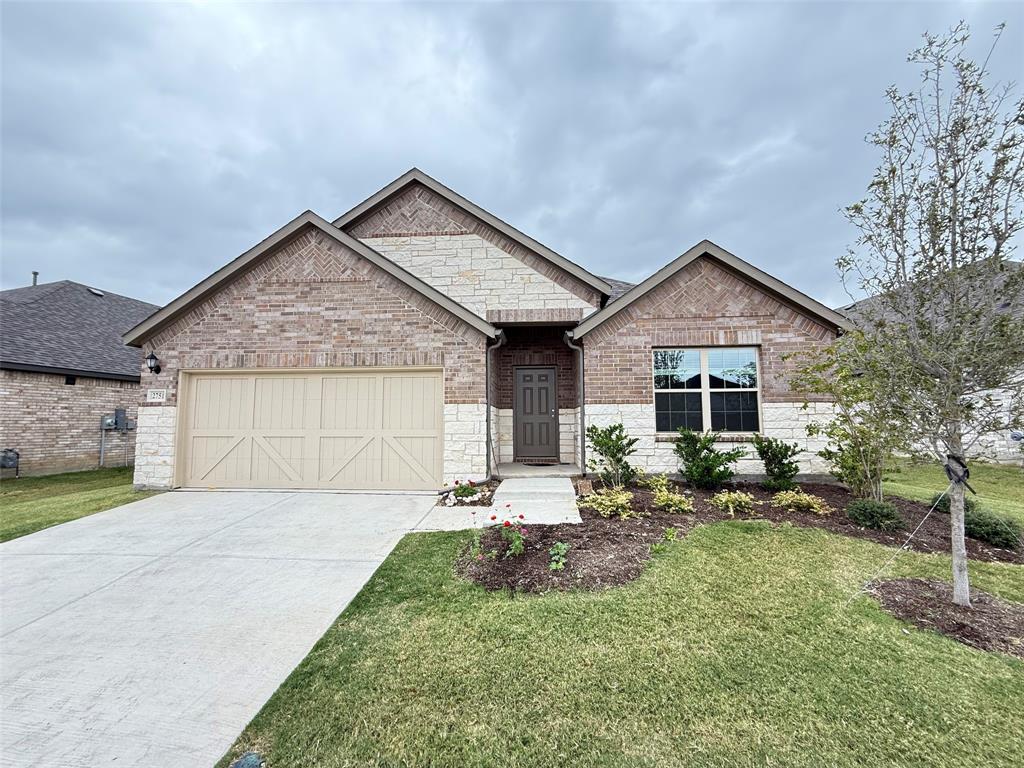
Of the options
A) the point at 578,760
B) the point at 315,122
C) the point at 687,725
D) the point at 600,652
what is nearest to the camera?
the point at 578,760

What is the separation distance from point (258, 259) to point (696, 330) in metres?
9.18

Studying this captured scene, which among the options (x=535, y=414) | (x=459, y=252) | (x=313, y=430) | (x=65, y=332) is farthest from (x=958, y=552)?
(x=65, y=332)

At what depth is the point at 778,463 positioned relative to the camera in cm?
776

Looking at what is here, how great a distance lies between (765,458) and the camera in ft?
25.9

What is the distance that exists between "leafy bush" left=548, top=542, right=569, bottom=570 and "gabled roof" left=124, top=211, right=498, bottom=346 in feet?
15.3

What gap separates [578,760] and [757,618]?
7.37 feet

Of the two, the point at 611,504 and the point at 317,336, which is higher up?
the point at 317,336

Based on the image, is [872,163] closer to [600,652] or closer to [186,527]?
[600,652]

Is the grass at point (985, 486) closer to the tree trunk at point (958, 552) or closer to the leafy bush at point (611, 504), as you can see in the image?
the tree trunk at point (958, 552)

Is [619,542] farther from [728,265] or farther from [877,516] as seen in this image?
[728,265]

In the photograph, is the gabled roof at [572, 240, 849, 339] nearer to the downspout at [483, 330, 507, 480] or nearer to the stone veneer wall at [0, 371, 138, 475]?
the downspout at [483, 330, 507, 480]

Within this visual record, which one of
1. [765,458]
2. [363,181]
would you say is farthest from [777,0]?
[363,181]

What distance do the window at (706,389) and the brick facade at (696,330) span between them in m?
0.22

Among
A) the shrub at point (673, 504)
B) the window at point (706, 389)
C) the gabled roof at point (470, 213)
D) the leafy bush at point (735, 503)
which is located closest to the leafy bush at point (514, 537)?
the shrub at point (673, 504)
